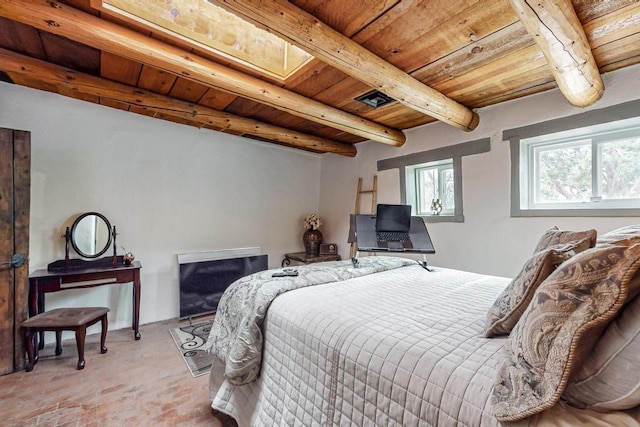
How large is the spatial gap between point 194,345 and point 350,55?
2696mm

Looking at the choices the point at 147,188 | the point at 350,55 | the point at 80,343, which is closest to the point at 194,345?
the point at 80,343

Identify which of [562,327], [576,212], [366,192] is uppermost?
[366,192]

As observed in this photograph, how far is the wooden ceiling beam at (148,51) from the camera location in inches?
57.7

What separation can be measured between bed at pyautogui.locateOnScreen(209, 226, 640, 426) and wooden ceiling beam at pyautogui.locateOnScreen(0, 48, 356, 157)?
75.2 inches

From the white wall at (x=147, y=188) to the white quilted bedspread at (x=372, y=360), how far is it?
6.45ft

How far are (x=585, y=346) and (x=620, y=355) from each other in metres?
0.06

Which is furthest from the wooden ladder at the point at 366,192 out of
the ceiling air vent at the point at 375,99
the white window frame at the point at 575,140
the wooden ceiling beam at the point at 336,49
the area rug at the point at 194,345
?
the area rug at the point at 194,345

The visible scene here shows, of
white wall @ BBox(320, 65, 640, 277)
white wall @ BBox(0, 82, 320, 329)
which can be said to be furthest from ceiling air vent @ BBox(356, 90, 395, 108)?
white wall @ BBox(0, 82, 320, 329)

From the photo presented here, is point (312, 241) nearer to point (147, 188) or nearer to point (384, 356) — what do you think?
point (147, 188)

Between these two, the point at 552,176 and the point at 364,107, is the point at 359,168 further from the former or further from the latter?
the point at 552,176

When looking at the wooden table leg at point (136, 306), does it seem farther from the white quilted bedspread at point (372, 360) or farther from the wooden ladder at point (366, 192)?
the wooden ladder at point (366, 192)

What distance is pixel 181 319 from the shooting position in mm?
3232

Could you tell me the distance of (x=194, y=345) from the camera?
2.63 meters

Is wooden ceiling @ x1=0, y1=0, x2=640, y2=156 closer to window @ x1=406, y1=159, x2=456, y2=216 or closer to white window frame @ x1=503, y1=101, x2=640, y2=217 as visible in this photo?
white window frame @ x1=503, y1=101, x2=640, y2=217
